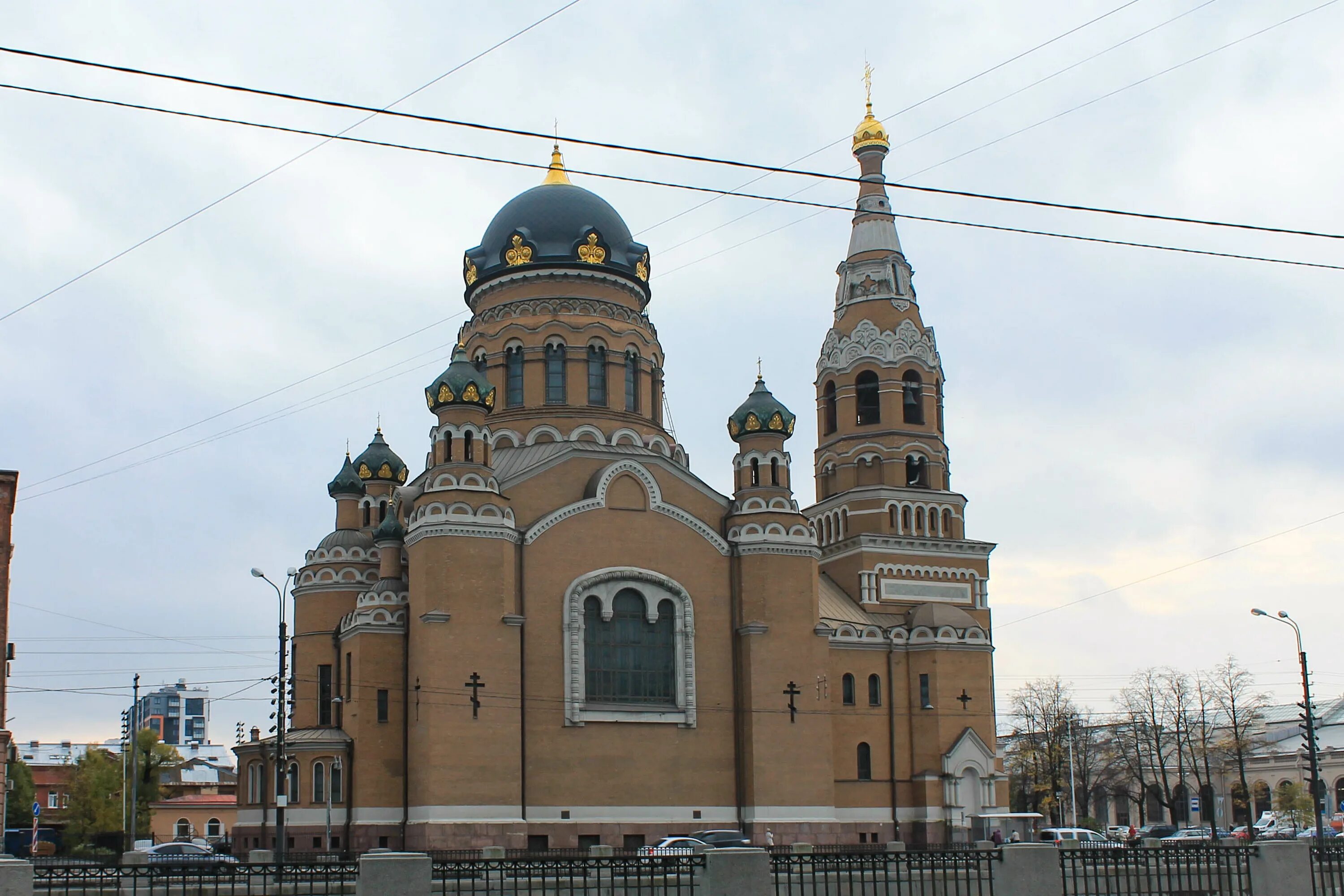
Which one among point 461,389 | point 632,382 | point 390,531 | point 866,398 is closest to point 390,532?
point 390,531

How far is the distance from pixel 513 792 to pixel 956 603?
17.5 metres

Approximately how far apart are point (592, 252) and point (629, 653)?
43.1 feet

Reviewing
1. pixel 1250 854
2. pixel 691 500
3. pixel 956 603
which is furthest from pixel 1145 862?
pixel 956 603

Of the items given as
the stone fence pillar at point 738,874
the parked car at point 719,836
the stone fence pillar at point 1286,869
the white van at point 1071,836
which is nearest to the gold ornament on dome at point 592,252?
the parked car at point 719,836

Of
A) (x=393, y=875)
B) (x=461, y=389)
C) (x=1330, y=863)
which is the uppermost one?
(x=461, y=389)

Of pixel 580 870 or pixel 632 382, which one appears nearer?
pixel 580 870

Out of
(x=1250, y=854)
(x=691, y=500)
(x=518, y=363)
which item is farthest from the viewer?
(x=518, y=363)

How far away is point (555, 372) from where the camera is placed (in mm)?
44344

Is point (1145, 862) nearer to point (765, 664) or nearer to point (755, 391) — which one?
point (765, 664)

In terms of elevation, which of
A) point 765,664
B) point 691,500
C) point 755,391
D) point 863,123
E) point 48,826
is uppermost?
point 863,123

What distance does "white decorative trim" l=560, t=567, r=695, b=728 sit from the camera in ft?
124

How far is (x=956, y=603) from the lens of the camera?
46.9 m

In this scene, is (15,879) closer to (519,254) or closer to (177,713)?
(519,254)

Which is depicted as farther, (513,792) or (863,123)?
(863,123)
